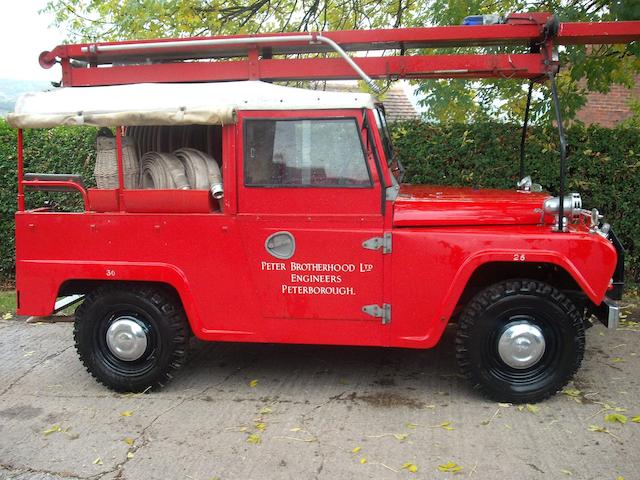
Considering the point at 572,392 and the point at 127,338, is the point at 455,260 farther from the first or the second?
the point at 127,338

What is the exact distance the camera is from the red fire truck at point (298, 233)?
160 inches

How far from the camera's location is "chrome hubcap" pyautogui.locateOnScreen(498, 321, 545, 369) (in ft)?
13.4

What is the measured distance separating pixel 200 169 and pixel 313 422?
6.13 feet

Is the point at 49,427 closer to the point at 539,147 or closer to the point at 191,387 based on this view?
the point at 191,387

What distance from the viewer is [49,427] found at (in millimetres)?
4062

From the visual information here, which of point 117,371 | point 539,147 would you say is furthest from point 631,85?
point 117,371

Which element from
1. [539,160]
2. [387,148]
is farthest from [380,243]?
[539,160]

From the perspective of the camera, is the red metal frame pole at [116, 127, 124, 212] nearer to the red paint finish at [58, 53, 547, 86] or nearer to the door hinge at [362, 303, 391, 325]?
the red paint finish at [58, 53, 547, 86]

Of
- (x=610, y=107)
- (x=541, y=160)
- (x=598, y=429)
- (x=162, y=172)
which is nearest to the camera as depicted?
(x=598, y=429)

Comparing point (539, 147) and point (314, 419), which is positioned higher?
point (539, 147)

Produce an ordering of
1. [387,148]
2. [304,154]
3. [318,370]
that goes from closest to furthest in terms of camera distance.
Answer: [304,154] < [387,148] < [318,370]

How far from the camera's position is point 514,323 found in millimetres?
4117

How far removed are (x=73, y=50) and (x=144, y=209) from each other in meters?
1.32

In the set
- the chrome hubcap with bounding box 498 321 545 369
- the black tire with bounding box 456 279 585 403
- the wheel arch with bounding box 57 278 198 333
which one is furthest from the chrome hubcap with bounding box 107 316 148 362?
the chrome hubcap with bounding box 498 321 545 369
